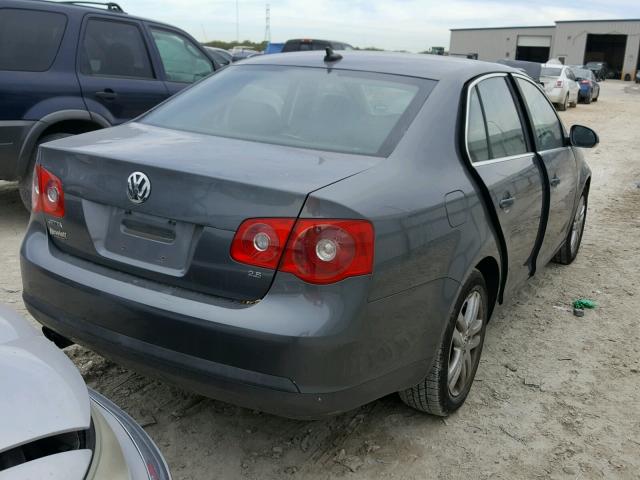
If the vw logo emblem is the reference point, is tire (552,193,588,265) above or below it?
below

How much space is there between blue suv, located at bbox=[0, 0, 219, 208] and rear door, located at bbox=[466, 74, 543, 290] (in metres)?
3.82

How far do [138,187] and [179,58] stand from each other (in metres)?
4.96

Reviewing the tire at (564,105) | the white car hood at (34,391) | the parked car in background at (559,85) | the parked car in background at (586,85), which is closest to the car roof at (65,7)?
the white car hood at (34,391)

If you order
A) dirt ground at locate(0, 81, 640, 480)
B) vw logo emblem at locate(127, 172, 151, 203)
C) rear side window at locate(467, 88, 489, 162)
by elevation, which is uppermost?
rear side window at locate(467, 88, 489, 162)

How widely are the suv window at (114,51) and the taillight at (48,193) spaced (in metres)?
3.50

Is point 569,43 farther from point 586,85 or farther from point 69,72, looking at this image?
point 69,72

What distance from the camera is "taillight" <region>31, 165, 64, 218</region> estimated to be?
8.68 ft

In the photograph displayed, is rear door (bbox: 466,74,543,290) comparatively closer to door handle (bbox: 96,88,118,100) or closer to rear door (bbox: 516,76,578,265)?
rear door (bbox: 516,76,578,265)

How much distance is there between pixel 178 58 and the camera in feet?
22.8

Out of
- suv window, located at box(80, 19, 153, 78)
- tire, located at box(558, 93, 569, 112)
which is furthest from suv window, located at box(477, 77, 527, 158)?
tire, located at box(558, 93, 569, 112)

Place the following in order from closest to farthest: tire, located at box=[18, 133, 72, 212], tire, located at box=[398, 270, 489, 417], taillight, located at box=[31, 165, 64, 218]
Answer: taillight, located at box=[31, 165, 64, 218]
tire, located at box=[398, 270, 489, 417]
tire, located at box=[18, 133, 72, 212]

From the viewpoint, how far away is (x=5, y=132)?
5.32 m

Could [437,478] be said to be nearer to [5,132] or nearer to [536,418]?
[536,418]

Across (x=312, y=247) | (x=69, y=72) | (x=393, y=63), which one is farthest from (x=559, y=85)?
(x=312, y=247)
